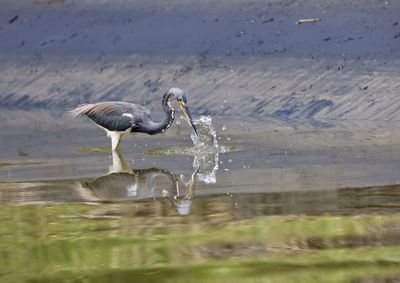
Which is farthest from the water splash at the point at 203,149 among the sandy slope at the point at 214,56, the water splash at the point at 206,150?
the sandy slope at the point at 214,56

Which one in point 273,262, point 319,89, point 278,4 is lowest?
point 273,262

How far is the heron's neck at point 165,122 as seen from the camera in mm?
12625

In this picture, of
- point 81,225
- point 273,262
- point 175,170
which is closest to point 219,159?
point 175,170

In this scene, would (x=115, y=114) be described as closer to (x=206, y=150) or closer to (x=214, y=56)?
(x=206, y=150)

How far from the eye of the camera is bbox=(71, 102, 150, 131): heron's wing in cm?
1260

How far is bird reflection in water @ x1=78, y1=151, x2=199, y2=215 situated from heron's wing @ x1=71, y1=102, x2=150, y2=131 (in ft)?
4.27

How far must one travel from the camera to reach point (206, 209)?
9.24 m

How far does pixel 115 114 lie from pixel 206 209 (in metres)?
3.68

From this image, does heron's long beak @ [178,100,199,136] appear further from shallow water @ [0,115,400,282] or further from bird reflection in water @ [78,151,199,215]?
bird reflection in water @ [78,151,199,215]

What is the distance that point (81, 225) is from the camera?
8977 millimetres

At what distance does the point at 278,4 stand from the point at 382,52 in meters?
1.75

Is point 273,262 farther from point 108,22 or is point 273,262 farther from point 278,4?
point 108,22

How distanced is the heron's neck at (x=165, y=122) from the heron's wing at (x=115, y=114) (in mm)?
119

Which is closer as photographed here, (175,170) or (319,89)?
(175,170)
